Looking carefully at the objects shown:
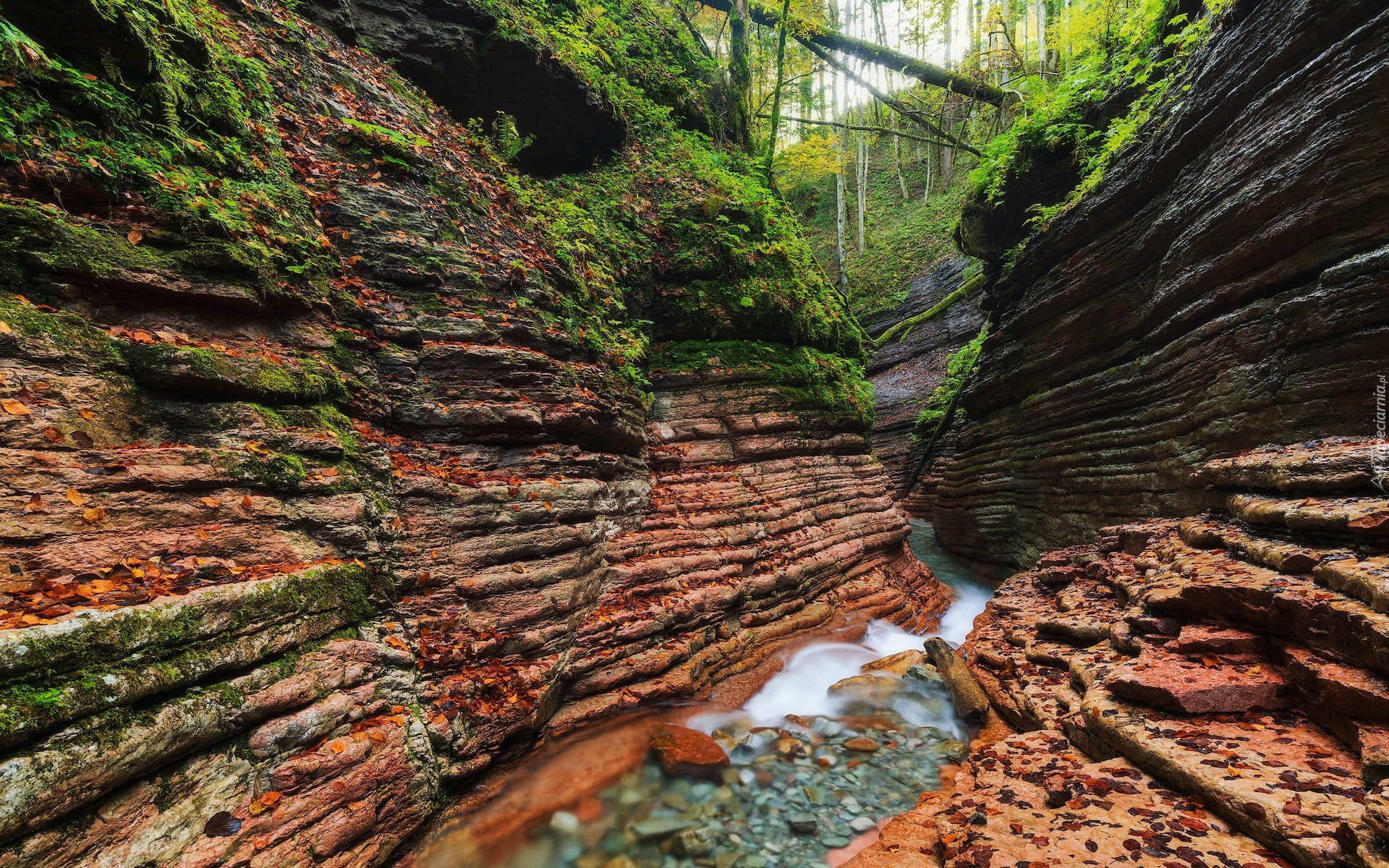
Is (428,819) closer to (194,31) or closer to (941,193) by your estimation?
(194,31)

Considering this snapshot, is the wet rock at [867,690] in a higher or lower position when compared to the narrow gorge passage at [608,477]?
lower

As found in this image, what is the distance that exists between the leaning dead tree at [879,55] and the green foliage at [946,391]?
26.3 feet

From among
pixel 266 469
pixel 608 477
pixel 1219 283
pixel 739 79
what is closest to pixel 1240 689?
pixel 608 477

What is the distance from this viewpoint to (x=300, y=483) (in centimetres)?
441

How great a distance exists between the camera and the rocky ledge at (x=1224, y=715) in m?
2.81

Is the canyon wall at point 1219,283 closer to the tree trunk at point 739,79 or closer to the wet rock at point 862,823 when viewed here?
the wet rock at point 862,823

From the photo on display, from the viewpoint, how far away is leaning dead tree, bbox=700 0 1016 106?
14703 mm

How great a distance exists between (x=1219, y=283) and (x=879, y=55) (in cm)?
1239

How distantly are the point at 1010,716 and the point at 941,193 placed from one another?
120 ft

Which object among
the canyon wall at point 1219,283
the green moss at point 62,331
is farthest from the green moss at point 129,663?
the canyon wall at point 1219,283

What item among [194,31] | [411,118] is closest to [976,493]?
[411,118]

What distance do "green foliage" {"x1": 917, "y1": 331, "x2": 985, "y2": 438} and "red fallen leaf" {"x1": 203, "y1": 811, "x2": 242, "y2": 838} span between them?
809 inches

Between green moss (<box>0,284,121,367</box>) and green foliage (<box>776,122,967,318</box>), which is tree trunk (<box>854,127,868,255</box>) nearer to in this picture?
green foliage (<box>776,122,967,318</box>)

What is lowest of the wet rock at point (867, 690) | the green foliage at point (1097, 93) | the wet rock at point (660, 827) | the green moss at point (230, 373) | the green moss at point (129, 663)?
the wet rock at point (867, 690)
